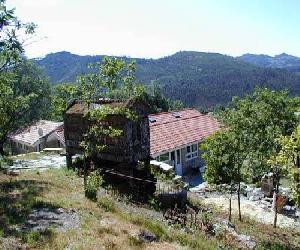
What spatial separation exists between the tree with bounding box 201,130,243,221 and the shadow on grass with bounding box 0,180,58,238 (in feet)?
25.4

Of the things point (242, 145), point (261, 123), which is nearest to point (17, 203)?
point (242, 145)

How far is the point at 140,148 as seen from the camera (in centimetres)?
1986

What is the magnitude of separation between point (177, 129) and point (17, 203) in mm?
21866

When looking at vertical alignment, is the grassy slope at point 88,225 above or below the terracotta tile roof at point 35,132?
above

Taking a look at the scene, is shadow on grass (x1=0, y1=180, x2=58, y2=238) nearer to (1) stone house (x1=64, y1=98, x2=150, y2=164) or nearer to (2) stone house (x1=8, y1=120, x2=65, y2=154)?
(1) stone house (x1=64, y1=98, x2=150, y2=164)

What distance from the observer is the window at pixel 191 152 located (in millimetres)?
34656

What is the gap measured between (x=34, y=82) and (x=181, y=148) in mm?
36503

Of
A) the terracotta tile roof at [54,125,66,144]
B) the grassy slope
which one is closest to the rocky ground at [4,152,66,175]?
the grassy slope

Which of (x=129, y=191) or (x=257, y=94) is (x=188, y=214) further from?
(x=257, y=94)

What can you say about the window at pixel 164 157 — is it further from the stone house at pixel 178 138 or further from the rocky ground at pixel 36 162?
the rocky ground at pixel 36 162

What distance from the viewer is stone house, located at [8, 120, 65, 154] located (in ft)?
148

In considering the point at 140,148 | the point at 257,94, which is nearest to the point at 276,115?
the point at 257,94

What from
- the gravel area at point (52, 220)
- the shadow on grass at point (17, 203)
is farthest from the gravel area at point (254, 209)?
the gravel area at point (52, 220)

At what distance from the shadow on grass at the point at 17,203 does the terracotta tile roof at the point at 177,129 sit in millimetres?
12756
